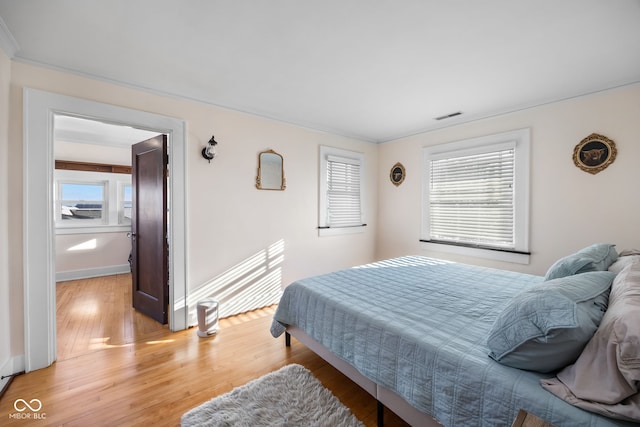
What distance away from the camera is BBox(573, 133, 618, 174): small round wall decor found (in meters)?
2.67

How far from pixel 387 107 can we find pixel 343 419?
307cm

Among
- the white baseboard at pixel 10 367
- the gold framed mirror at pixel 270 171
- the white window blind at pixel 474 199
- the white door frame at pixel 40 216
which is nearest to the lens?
the white baseboard at pixel 10 367

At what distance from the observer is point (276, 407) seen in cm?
180

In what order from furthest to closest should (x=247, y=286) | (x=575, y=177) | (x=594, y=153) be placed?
(x=247, y=286), (x=575, y=177), (x=594, y=153)

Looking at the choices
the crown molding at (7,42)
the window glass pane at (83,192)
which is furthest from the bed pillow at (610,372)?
the window glass pane at (83,192)

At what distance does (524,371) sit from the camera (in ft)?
3.96

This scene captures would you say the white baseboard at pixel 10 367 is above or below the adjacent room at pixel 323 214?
below

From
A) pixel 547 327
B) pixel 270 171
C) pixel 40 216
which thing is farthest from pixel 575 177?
pixel 40 216

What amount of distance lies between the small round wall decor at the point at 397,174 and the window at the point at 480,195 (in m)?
0.43

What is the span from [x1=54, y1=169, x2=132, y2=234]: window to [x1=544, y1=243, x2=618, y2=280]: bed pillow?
6.85m

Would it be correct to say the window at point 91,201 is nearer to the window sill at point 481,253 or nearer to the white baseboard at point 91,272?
the white baseboard at point 91,272

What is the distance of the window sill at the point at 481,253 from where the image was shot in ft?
10.6

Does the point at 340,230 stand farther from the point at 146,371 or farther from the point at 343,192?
the point at 146,371

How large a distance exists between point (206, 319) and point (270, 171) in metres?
1.90
